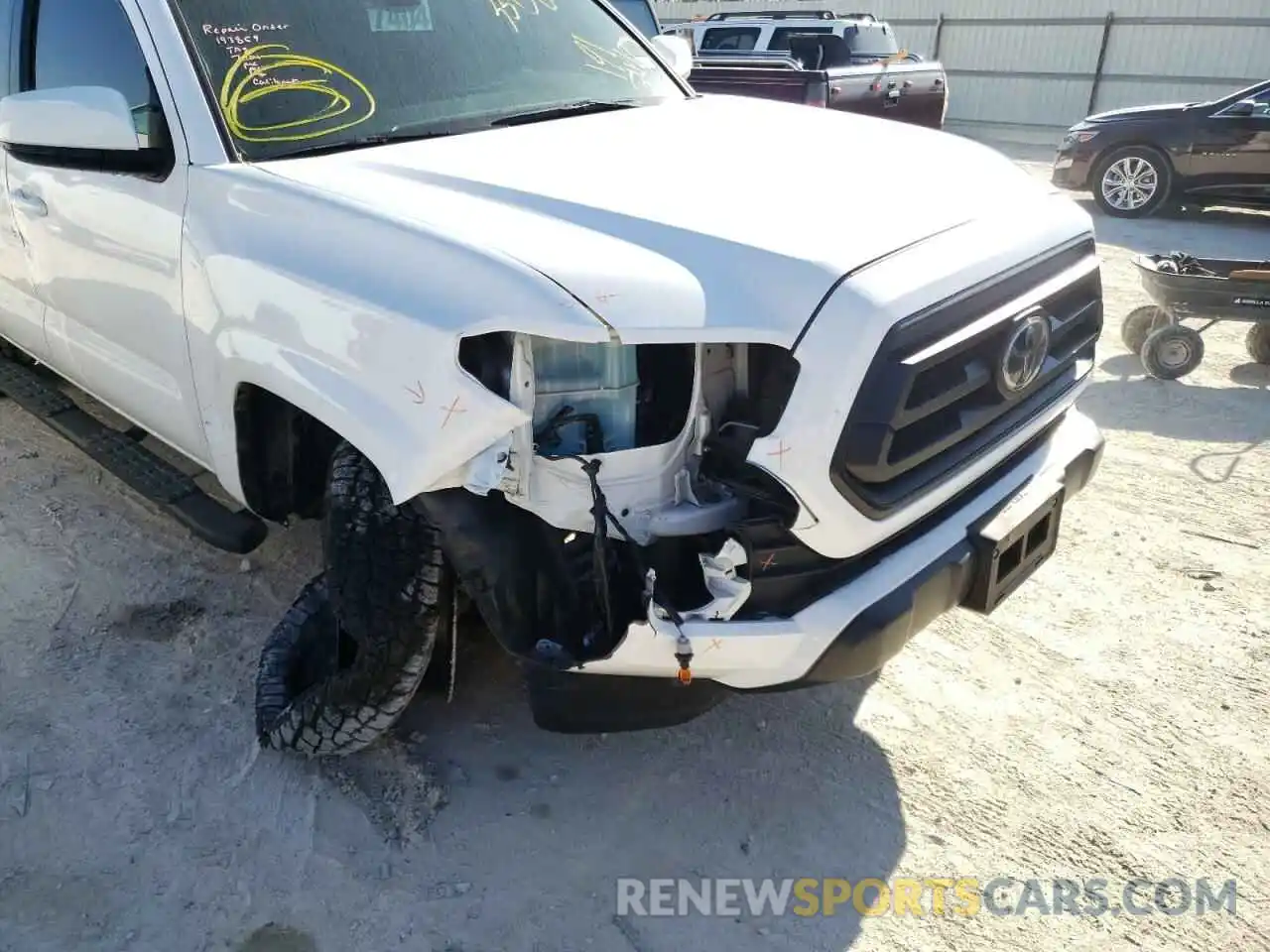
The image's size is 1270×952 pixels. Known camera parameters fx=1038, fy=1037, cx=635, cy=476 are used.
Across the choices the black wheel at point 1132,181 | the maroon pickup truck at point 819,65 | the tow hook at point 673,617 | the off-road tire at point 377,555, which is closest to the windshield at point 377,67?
the off-road tire at point 377,555

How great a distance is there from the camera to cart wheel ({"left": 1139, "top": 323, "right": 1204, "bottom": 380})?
5.54 meters

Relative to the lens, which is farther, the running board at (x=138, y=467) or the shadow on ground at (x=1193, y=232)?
the shadow on ground at (x=1193, y=232)

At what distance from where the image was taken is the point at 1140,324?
19.4 ft

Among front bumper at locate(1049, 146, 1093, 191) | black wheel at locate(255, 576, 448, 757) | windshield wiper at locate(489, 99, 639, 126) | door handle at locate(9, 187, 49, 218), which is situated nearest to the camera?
black wheel at locate(255, 576, 448, 757)

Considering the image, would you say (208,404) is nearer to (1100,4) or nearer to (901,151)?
(901,151)

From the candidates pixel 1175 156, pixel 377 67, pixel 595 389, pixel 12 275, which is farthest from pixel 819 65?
pixel 595 389

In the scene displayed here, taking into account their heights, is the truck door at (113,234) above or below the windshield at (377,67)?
below

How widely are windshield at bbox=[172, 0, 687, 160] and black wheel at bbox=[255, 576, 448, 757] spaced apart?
4.25ft

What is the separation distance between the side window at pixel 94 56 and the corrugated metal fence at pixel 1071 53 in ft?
59.0

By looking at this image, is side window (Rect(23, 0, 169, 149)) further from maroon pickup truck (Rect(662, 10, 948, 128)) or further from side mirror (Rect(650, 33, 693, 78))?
maroon pickup truck (Rect(662, 10, 948, 128))

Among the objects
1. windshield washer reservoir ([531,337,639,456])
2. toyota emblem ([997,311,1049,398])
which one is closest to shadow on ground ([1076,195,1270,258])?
toyota emblem ([997,311,1049,398])

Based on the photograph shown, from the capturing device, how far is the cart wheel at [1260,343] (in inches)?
228

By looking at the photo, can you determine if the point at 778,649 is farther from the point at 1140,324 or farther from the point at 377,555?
the point at 1140,324

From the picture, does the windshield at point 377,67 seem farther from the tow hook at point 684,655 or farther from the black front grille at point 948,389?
the tow hook at point 684,655
